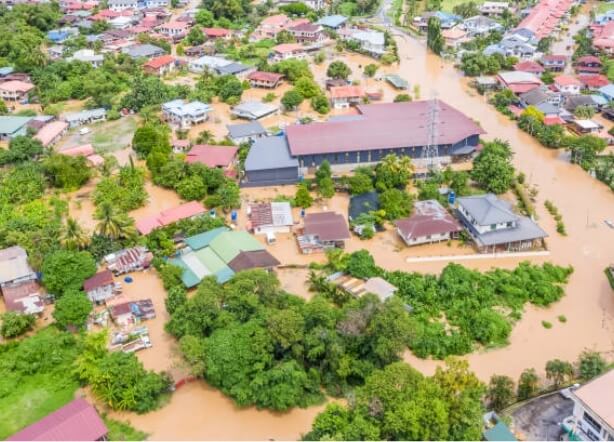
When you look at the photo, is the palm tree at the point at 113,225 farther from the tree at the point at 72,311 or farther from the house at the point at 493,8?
the house at the point at 493,8

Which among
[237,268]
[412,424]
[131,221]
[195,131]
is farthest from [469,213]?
[195,131]

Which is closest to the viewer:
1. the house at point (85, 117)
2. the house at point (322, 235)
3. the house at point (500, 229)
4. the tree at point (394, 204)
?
the house at point (500, 229)

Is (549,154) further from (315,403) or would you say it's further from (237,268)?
(315,403)

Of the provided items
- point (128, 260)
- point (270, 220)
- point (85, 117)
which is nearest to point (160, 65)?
point (85, 117)

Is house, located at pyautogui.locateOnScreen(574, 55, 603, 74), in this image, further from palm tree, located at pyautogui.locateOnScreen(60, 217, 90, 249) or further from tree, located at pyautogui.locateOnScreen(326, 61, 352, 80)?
palm tree, located at pyautogui.locateOnScreen(60, 217, 90, 249)

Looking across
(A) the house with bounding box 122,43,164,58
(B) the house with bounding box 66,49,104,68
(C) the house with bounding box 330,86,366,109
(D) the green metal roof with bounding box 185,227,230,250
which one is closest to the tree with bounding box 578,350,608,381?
(D) the green metal roof with bounding box 185,227,230,250

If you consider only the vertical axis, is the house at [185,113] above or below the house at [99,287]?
above

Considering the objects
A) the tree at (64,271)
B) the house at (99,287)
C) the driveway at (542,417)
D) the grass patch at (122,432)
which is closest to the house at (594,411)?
the driveway at (542,417)

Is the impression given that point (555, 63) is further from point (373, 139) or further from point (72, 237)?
point (72, 237)
